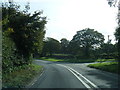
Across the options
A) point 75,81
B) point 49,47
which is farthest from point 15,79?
point 49,47

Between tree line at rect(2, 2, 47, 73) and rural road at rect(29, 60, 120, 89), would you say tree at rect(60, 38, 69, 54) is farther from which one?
rural road at rect(29, 60, 120, 89)

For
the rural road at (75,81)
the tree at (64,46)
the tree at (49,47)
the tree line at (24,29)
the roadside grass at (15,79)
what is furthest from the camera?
the tree at (64,46)

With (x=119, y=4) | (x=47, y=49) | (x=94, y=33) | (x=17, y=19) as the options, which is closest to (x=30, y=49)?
(x=17, y=19)

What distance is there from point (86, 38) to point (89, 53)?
8045 mm

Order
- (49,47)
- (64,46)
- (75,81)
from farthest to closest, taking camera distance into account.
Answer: (64,46) → (49,47) → (75,81)

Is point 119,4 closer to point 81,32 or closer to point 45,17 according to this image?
point 45,17

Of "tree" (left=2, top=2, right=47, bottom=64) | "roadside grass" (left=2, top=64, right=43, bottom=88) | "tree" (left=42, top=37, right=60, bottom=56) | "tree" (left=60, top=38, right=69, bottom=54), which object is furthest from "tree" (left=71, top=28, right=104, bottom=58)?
"roadside grass" (left=2, top=64, right=43, bottom=88)

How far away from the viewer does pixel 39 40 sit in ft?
87.8

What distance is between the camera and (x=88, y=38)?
8669 cm

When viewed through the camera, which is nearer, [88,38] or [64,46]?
[88,38]

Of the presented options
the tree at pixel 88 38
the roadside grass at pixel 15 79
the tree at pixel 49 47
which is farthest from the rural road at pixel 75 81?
the tree at pixel 49 47

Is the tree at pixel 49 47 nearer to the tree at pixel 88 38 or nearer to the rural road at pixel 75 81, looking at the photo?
the tree at pixel 88 38

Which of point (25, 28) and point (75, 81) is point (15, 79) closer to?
point (75, 81)

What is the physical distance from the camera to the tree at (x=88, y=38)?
85762 mm
